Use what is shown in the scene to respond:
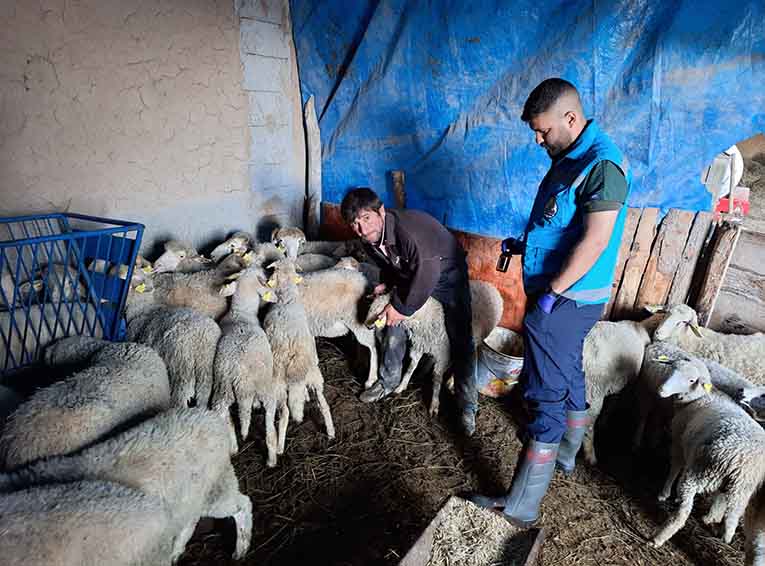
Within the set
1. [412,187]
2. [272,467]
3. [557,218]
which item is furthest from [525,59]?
[272,467]

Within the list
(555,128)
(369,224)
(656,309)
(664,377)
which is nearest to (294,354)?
(369,224)

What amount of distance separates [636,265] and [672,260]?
0.84 feet

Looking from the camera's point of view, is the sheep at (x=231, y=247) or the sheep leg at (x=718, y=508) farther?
the sheep at (x=231, y=247)

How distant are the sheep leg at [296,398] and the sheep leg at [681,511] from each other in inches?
96.2

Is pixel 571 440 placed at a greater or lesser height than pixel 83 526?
lesser

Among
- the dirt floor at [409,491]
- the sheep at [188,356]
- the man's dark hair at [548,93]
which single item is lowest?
the dirt floor at [409,491]

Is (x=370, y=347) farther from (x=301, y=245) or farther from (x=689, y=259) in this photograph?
(x=689, y=259)

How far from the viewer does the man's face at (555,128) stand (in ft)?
6.97

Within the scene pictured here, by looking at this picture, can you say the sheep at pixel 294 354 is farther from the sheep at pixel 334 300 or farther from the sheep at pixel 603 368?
the sheep at pixel 603 368

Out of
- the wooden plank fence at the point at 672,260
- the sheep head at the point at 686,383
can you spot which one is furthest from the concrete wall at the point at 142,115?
the sheep head at the point at 686,383

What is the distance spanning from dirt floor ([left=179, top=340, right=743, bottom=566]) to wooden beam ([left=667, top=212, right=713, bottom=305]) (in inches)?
37.0

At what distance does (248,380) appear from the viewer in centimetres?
284

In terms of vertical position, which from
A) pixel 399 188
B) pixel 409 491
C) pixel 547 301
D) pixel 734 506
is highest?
pixel 399 188

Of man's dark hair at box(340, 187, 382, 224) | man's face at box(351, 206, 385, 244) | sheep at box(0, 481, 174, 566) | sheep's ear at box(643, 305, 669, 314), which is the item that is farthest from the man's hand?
sheep's ear at box(643, 305, 669, 314)
